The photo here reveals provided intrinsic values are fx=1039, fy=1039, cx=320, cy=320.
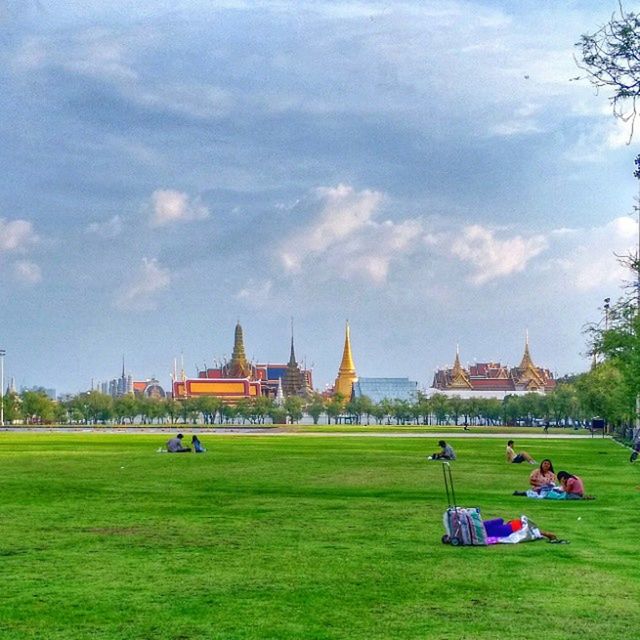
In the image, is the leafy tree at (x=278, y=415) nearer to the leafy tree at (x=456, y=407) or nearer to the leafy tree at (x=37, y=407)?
the leafy tree at (x=456, y=407)

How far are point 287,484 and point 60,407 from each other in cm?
14994

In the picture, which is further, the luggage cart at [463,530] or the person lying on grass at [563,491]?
the person lying on grass at [563,491]

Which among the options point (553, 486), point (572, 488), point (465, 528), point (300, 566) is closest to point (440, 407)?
point (553, 486)

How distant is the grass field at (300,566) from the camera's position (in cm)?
1065

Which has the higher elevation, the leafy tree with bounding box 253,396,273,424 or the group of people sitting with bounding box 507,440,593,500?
the leafy tree with bounding box 253,396,273,424

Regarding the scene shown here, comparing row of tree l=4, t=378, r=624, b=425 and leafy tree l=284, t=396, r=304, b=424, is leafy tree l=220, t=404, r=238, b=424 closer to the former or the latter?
row of tree l=4, t=378, r=624, b=425

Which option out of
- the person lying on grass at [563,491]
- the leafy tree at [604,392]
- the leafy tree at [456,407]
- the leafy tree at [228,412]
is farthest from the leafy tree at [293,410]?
the person lying on grass at [563,491]

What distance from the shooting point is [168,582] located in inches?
504

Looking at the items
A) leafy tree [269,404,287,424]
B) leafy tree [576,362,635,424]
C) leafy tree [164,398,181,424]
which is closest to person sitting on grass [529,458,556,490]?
leafy tree [576,362,635,424]

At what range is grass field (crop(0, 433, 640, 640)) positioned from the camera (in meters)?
10.6

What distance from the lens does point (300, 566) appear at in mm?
13859

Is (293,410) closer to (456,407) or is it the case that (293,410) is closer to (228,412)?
(228,412)

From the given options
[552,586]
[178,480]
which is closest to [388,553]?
[552,586]

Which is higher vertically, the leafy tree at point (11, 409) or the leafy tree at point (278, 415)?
the leafy tree at point (11, 409)
